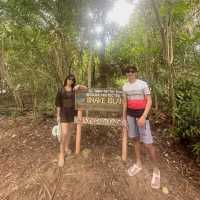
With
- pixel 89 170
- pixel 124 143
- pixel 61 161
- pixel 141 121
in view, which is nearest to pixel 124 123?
pixel 124 143

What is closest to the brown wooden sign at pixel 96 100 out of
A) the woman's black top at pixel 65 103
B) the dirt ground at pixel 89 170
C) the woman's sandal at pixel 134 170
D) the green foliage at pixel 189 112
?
the woman's black top at pixel 65 103

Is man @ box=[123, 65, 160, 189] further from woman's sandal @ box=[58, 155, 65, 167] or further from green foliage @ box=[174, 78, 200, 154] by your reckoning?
green foliage @ box=[174, 78, 200, 154]

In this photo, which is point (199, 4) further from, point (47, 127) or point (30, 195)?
point (30, 195)

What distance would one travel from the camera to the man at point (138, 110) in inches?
129

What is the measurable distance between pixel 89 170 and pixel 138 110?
1181 mm

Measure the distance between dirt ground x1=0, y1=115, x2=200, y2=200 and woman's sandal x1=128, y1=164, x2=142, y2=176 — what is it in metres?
0.07

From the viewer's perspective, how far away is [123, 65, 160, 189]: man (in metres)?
3.28

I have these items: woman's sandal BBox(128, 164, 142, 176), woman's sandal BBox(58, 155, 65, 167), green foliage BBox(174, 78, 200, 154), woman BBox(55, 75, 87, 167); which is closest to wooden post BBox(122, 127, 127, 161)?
woman's sandal BBox(128, 164, 142, 176)

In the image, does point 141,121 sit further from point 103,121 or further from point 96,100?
point 96,100

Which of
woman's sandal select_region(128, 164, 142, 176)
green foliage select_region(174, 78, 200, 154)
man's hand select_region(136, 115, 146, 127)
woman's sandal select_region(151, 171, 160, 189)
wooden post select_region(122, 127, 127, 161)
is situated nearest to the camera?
man's hand select_region(136, 115, 146, 127)

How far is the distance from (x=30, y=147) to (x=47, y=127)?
0.75 m

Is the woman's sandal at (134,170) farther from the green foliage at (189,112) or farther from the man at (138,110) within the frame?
the green foliage at (189,112)

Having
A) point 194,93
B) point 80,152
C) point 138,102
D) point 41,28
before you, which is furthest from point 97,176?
point 41,28

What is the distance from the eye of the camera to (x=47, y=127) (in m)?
5.09
